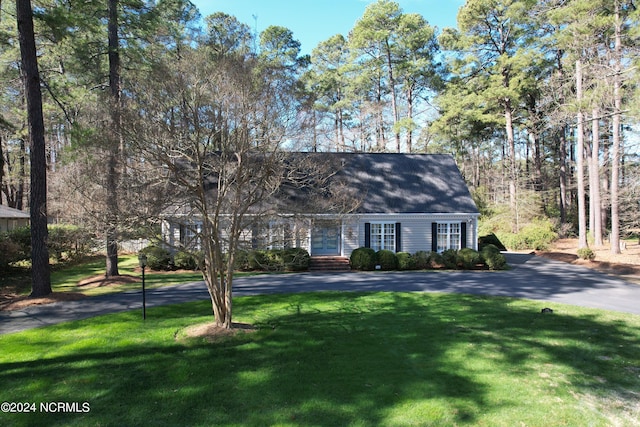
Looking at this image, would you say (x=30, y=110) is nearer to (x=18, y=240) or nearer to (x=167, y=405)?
(x=18, y=240)

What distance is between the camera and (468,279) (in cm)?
1450

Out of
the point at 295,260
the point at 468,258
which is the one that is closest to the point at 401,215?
the point at 468,258

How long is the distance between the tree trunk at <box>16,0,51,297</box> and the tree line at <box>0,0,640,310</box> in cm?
26

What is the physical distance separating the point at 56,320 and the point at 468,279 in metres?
13.2

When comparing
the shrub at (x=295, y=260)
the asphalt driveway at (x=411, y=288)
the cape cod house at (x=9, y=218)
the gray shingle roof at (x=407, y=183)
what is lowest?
the asphalt driveway at (x=411, y=288)

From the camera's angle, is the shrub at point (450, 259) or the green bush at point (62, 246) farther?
the shrub at point (450, 259)

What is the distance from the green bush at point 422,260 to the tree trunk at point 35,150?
14.0 meters

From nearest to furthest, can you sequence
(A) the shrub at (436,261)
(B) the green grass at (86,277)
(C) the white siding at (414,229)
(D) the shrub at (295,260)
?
(B) the green grass at (86,277) < (D) the shrub at (295,260) < (A) the shrub at (436,261) < (C) the white siding at (414,229)

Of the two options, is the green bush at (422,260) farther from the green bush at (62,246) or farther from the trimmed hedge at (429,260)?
the green bush at (62,246)

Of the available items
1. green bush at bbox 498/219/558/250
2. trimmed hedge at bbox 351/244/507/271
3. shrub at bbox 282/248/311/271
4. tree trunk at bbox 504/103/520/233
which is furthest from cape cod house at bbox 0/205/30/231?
tree trunk at bbox 504/103/520/233

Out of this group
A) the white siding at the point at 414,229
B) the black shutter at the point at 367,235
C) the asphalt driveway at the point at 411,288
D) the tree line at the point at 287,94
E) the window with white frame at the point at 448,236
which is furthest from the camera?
the window with white frame at the point at 448,236

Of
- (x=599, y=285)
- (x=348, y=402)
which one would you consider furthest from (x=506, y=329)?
(x=599, y=285)

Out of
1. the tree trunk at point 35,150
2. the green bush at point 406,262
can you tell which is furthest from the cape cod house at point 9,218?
the green bush at point 406,262

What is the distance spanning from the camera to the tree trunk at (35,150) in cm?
1052
